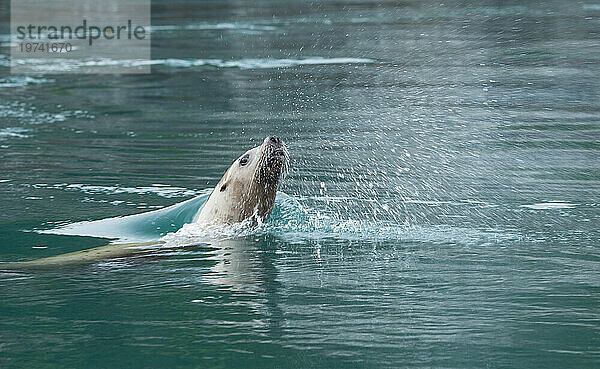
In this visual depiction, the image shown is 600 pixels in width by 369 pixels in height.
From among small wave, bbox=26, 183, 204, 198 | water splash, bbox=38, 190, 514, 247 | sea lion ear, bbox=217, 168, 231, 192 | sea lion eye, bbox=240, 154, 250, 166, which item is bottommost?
water splash, bbox=38, 190, 514, 247

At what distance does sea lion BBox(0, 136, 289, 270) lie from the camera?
7.44 meters

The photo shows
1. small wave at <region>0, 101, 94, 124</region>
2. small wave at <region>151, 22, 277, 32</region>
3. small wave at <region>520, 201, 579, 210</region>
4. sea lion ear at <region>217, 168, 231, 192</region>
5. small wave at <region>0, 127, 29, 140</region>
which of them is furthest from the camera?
small wave at <region>151, 22, 277, 32</region>

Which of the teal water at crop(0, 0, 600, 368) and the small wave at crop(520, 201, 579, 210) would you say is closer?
the teal water at crop(0, 0, 600, 368)

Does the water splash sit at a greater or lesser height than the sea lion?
lesser

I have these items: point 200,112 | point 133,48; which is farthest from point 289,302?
point 133,48

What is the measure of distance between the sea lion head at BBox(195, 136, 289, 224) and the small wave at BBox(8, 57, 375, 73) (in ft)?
33.9

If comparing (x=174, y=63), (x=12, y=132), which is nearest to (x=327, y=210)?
(x=12, y=132)

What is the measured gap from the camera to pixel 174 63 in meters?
19.4

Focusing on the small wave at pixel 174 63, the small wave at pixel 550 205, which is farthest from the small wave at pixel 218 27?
the small wave at pixel 550 205

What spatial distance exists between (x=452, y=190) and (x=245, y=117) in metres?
4.85

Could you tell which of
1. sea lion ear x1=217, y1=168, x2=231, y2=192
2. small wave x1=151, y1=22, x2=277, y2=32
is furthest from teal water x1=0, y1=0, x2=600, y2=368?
small wave x1=151, y1=22, x2=277, y2=32

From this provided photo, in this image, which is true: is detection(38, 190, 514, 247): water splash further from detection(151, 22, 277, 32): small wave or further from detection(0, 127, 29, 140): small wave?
detection(151, 22, 277, 32): small wave
